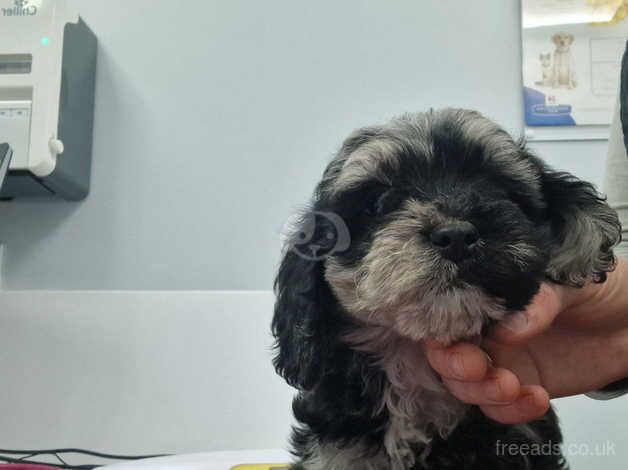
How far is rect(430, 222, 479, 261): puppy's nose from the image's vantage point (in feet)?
2.45

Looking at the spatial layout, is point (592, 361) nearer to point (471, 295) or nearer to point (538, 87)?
point (471, 295)

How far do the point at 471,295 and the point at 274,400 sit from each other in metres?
1.27

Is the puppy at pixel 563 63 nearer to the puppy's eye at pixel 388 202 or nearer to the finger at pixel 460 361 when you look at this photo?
the puppy's eye at pixel 388 202

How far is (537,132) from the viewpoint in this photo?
1947 millimetres

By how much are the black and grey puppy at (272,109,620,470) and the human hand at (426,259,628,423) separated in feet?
0.11

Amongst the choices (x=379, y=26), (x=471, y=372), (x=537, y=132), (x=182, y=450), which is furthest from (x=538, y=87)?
(x=182, y=450)

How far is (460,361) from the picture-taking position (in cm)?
81

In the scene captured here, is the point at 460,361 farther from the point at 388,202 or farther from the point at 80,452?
A: the point at 80,452

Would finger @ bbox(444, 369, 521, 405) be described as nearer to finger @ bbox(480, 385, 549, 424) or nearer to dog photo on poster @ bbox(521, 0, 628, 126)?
finger @ bbox(480, 385, 549, 424)

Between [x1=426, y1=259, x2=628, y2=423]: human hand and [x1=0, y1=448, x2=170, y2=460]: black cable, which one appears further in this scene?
[x1=0, y1=448, x2=170, y2=460]: black cable

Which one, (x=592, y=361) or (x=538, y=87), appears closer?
(x=592, y=361)

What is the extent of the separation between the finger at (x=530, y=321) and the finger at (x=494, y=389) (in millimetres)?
55

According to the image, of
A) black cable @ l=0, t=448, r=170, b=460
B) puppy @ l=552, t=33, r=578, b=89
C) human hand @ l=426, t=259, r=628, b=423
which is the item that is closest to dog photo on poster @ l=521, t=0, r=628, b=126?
puppy @ l=552, t=33, r=578, b=89

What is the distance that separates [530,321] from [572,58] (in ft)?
5.04
